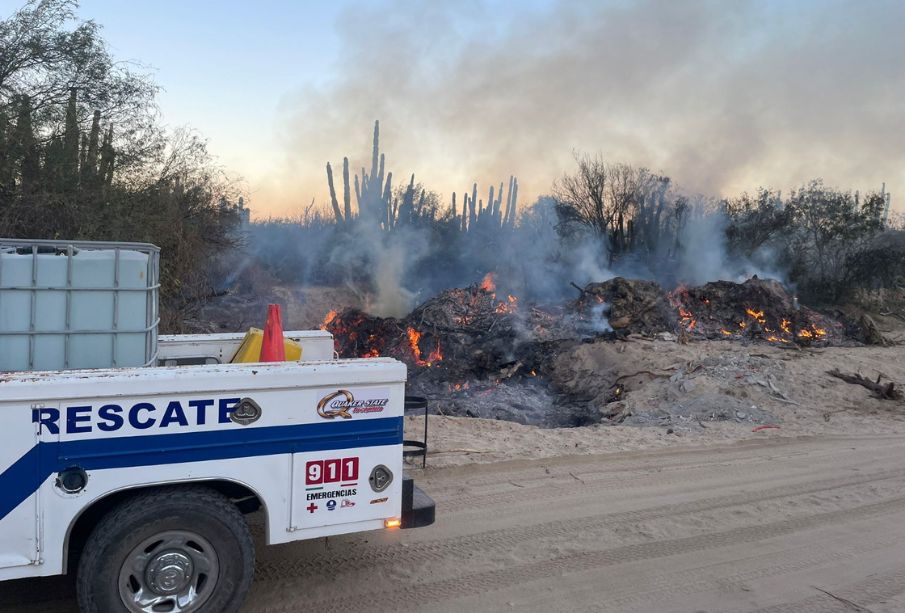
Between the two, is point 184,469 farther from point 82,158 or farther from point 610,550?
point 82,158

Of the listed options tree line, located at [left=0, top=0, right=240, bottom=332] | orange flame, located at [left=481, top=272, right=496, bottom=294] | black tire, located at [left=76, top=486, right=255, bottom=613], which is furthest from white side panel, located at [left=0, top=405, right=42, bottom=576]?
orange flame, located at [left=481, top=272, right=496, bottom=294]

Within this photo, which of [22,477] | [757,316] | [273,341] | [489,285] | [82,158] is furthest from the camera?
[489,285]

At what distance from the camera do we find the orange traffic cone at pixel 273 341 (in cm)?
462

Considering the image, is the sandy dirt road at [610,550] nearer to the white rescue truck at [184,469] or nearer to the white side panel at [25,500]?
the white rescue truck at [184,469]

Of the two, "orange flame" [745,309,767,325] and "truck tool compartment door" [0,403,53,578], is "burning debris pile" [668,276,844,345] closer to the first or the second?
"orange flame" [745,309,767,325]

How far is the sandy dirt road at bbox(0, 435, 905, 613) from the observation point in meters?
4.21

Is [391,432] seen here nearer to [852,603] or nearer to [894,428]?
[852,603]

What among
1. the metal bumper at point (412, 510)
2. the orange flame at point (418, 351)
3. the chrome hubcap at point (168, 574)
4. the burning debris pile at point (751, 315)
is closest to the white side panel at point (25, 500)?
the chrome hubcap at point (168, 574)

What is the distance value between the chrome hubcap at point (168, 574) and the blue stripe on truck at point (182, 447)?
18.9 inches

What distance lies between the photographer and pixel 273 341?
466 centimetres

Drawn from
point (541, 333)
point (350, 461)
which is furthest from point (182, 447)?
point (541, 333)

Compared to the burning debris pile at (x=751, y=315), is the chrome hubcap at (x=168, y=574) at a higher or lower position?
lower

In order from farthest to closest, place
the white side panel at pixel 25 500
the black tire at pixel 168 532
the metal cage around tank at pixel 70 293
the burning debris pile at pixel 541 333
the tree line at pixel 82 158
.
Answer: the burning debris pile at pixel 541 333 → the tree line at pixel 82 158 → the metal cage around tank at pixel 70 293 → the black tire at pixel 168 532 → the white side panel at pixel 25 500

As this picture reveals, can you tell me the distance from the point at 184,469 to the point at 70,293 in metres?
1.37
